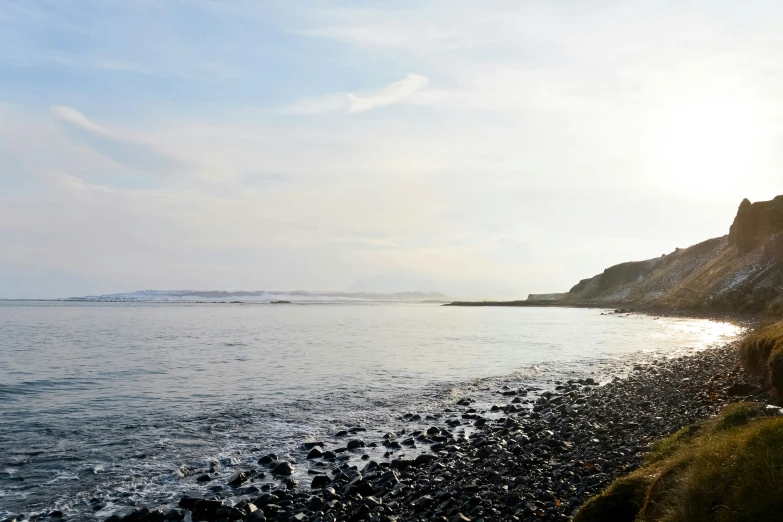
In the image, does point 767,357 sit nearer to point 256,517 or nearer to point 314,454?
point 314,454

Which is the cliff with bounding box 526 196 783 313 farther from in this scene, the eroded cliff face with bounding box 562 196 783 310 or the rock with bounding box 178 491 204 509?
the rock with bounding box 178 491 204 509

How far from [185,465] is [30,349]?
40.1 metres

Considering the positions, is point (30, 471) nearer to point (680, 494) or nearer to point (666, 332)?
point (680, 494)

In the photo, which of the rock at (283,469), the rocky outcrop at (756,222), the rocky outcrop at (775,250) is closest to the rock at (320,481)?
the rock at (283,469)

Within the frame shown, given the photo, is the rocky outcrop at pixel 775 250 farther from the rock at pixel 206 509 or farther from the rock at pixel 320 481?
the rock at pixel 206 509

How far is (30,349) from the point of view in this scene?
153 feet

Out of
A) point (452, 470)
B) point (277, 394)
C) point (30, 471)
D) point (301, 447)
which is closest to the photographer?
point (452, 470)

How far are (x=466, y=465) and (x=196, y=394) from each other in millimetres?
17810

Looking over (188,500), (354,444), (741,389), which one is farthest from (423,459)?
(741,389)

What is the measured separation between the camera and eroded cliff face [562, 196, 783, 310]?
88375mm

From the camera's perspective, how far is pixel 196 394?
27469 mm

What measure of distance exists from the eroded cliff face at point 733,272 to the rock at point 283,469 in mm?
55699

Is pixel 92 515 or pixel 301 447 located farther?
pixel 301 447

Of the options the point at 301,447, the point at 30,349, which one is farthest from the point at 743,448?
the point at 30,349
